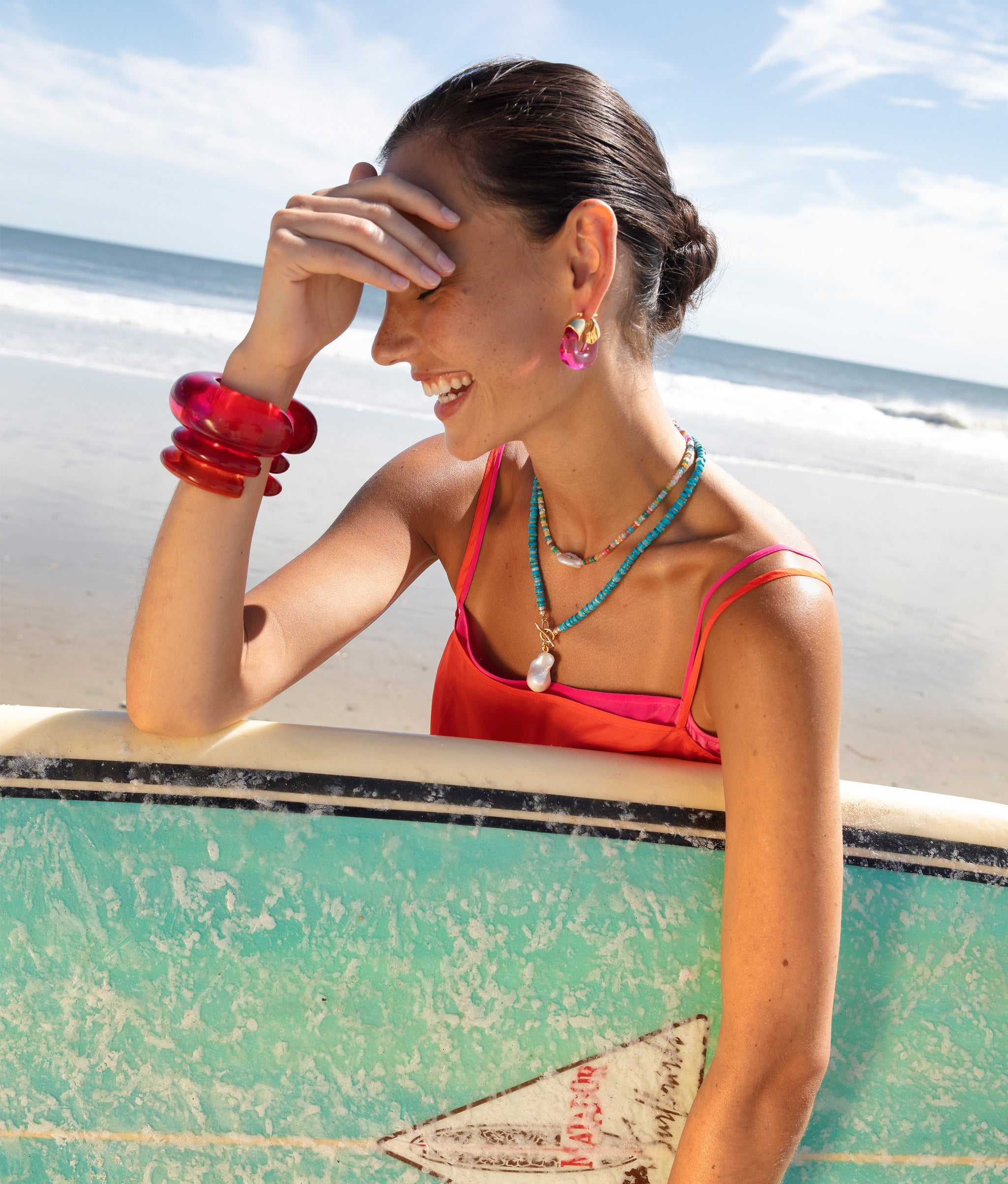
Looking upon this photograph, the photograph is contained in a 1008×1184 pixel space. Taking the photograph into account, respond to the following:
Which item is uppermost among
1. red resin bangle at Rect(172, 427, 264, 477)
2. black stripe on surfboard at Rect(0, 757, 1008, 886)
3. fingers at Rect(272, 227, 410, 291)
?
fingers at Rect(272, 227, 410, 291)

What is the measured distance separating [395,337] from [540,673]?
0.48 m

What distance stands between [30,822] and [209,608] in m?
0.31

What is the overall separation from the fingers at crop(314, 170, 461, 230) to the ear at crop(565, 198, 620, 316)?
14 cm

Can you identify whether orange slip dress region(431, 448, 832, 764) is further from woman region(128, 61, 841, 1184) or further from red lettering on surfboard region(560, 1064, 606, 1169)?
red lettering on surfboard region(560, 1064, 606, 1169)

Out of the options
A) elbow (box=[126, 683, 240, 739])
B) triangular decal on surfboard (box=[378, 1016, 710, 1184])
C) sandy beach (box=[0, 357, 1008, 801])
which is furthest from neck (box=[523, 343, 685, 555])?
sandy beach (box=[0, 357, 1008, 801])

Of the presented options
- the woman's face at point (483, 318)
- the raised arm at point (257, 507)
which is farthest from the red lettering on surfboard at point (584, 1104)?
the woman's face at point (483, 318)

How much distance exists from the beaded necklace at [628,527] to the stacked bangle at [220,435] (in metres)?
0.43

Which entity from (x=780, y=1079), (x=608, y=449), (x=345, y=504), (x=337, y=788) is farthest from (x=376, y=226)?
(x=345, y=504)

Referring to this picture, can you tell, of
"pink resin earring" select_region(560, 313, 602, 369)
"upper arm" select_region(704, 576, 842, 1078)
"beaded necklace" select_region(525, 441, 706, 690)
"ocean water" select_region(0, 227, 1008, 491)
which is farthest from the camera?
"ocean water" select_region(0, 227, 1008, 491)

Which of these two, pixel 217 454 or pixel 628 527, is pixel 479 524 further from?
pixel 217 454

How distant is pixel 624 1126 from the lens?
4.09ft

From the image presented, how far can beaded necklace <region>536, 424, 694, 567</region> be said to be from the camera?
142cm

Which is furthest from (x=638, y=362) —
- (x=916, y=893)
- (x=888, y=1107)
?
(x=888, y=1107)

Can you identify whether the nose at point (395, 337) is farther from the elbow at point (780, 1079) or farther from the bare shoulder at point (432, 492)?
the elbow at point (780, 1079)
